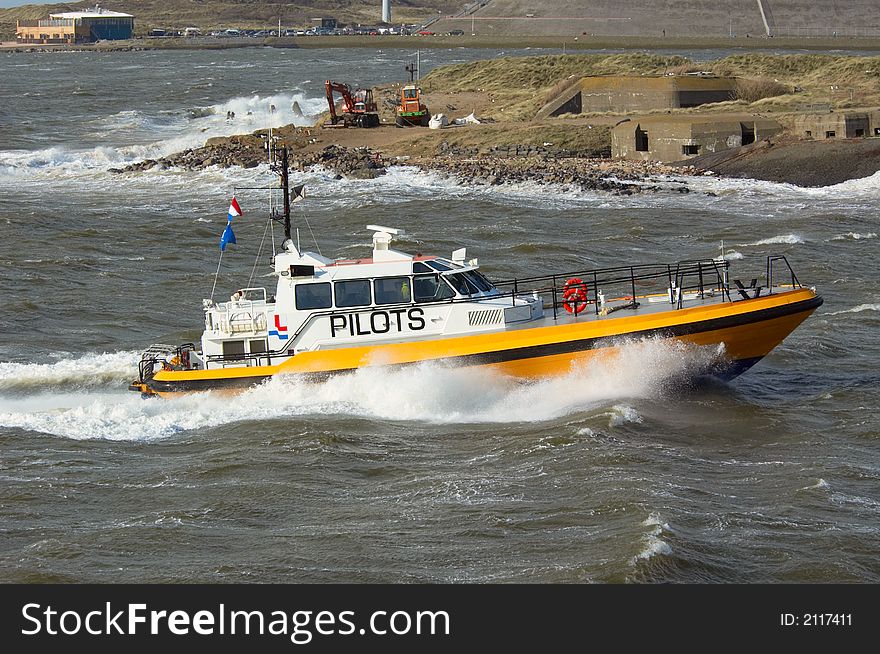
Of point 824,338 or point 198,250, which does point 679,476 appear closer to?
point 824,338

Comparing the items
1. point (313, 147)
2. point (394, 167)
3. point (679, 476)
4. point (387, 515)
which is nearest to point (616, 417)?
point (679, 476)

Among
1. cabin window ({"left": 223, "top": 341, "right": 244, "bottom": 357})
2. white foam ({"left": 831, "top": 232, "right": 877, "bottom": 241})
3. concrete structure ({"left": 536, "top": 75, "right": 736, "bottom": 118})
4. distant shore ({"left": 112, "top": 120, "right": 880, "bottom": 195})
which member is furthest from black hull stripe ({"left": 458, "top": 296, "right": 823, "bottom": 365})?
concrete structure ({"left": 536, "top": 75, "right": 736, "bottom": 118})

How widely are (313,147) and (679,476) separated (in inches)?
1495

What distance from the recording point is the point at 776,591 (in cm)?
1222

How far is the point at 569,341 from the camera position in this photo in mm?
18484

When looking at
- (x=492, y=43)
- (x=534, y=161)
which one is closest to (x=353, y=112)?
(x=534, y=161)

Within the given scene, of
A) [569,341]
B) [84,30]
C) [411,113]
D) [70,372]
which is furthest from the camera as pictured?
[84,30]

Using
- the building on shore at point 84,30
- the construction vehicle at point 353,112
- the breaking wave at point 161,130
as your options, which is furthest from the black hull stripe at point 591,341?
the building on shore at point 84,30

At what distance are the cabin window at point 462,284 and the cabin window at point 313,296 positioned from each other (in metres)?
1.77

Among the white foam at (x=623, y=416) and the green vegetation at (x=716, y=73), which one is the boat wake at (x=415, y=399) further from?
the green vegetation at (x=716, y=73)

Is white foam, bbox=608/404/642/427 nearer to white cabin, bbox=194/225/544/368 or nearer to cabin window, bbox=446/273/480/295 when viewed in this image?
white cabin, bbox=194/225/544/368

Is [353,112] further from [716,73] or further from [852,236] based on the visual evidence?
[852,236]

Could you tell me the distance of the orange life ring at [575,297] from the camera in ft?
63.9

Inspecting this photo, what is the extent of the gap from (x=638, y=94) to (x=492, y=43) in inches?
3158
